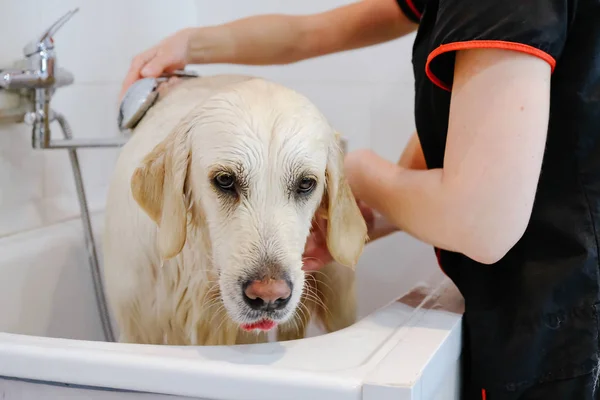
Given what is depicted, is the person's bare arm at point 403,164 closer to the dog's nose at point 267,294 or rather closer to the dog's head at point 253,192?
the dog's head at point 253,192

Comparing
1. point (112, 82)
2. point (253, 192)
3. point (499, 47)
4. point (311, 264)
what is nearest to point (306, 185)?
point (253, 192)

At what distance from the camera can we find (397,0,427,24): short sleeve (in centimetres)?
116

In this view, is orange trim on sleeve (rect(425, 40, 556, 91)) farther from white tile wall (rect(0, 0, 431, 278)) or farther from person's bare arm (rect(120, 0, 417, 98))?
white tile wall (rect(0, 0, 431, 278))

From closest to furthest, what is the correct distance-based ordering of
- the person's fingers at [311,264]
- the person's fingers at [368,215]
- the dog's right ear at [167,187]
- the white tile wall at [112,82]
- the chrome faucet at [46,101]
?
the dog's right ear at [167,187] → the person's fingers at [311,264] → the person's fingers at [368,215] → the chrome faucet at [46,101] → the white tile wall at [112,82]

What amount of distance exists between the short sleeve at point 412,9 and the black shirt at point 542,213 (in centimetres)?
24

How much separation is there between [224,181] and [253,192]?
0.04 metres

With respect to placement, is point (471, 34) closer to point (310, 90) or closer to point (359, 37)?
point (359, 37)

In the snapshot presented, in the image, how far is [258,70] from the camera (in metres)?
2.07

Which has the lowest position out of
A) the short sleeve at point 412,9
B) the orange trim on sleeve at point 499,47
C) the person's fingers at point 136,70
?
the person's fingers at point 136,70

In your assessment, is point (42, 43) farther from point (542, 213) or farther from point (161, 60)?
point (542, 213)

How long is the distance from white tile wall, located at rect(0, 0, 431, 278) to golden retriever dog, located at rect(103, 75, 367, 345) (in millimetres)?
426

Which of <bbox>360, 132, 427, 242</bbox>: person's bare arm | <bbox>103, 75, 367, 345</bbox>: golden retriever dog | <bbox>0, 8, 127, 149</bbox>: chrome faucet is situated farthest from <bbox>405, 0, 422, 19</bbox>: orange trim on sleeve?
<bbox>0, 8, 127, 149</bbox>: chrome faucet

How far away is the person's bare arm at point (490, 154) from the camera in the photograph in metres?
0.73

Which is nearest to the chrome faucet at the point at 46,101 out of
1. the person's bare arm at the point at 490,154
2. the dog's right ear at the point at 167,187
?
the dog's right ear at the point at 167,187
